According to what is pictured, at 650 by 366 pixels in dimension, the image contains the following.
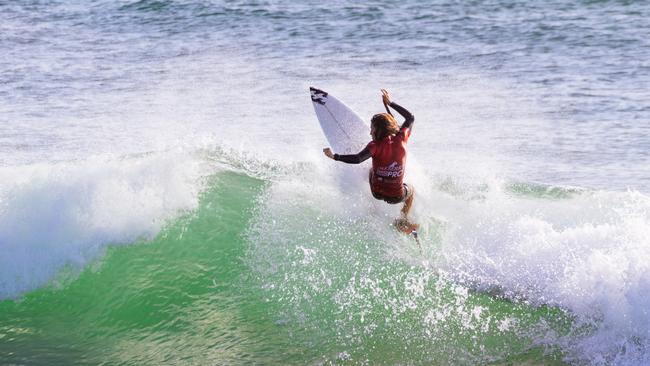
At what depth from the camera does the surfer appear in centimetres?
748

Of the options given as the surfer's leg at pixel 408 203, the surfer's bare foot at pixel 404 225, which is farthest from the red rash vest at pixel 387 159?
the surfer's bare foot at pixel 404 225

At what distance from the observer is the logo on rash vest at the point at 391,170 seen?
756 cm

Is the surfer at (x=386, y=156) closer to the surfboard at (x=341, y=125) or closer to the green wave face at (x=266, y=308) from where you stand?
the green wave face at (x=266, y=308)

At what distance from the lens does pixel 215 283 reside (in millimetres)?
7562

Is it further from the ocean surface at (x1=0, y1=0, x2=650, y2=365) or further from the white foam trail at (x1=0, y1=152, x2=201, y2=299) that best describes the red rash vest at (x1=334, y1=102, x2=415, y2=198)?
the white foam trail at (x1=0, y1=152, x2=201, y2=299)

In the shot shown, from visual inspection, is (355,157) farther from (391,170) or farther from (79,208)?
(79,208)

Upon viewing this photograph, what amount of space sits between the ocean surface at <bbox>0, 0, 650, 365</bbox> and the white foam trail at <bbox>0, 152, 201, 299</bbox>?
0.8 inches

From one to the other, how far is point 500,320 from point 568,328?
536 mm

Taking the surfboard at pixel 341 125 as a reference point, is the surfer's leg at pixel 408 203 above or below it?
below

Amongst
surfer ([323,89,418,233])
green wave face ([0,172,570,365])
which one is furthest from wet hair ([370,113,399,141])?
green wave face ([0,172,570,365])

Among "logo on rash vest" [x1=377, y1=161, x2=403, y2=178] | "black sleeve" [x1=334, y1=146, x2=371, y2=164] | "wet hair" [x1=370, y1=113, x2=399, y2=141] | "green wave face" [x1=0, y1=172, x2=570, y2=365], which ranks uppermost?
"wet hair" [x1=370, y1=113, x2=399, y2=141]

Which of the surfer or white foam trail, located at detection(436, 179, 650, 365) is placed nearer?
white foam trail, located at detection(436, 179, 650, 365)

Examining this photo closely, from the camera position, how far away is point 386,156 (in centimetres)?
753

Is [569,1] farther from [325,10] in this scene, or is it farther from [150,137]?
[150,137]
